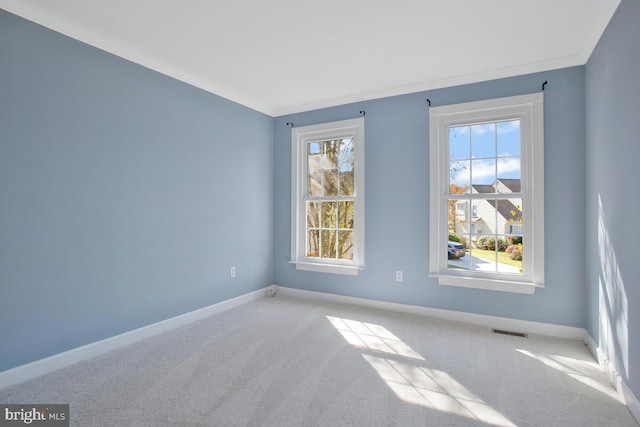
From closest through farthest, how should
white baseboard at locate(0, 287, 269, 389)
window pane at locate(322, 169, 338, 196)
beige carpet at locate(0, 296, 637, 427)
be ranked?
beige carpet at locate(0, 296, 637, 427), white baseboard at locate(0, 287, 269, 389), window pane at locate(322, 169, 338, 196)

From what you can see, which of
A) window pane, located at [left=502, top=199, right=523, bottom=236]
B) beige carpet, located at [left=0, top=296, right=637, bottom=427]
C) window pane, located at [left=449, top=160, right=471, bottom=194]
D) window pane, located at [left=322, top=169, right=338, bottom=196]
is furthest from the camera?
window pane, located at [left=322, top=169, right=338, bottom=196]

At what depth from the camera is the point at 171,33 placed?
2527mm

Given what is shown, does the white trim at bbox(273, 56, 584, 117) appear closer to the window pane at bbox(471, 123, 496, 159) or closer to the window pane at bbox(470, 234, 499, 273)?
the window pane at bbox(471, 123, 496, 159)

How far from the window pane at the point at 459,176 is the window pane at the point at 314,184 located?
5.41 ft

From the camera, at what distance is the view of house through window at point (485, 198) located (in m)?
3.19

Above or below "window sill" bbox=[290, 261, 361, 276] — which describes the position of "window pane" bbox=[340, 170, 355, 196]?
above

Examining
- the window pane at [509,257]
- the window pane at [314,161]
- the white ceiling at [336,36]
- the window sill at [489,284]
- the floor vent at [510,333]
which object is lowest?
the floor vent at [510,333]

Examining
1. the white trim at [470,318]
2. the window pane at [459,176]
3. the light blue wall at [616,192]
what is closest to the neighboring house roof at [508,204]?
the window pane at [459,176]

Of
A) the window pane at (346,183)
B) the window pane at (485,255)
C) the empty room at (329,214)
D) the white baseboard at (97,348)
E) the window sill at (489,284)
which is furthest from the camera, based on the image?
the window pane at (346,183)

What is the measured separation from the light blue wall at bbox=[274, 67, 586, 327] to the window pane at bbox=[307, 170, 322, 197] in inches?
11.5

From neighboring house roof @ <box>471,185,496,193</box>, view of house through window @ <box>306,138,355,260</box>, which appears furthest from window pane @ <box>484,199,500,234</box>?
view of house through window @ <box>306,138,355,260</box>

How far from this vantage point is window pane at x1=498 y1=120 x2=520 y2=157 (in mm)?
3174

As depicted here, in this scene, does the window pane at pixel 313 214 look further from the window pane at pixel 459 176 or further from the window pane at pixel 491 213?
the window pane at pixel 491 213

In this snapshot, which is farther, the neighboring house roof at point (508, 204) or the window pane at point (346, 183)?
the window pane at point (346, 183)
